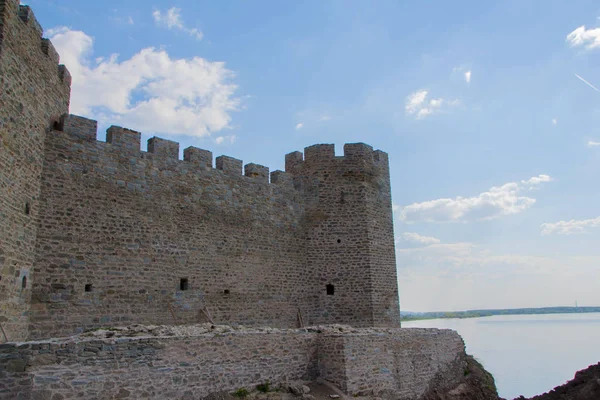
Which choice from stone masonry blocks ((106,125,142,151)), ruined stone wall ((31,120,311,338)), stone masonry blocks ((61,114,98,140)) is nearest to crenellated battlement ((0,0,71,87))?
stone masonry blocks ((61,114,98,140))

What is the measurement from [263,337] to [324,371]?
1.60 meters

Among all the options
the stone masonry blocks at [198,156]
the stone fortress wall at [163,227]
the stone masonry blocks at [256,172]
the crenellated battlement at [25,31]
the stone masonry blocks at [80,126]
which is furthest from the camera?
the stone masonry blocks at [256,172]

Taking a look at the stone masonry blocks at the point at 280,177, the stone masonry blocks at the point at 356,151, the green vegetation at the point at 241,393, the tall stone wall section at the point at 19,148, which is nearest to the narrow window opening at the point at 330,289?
the stone masonry blocks at the point at 280,177

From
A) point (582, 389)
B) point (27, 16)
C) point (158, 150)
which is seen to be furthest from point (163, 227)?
point (582, 389)

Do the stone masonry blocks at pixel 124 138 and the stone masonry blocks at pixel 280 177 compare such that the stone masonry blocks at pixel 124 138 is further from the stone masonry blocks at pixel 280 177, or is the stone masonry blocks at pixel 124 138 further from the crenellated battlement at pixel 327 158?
the crenellated battlement at pixel 327 158

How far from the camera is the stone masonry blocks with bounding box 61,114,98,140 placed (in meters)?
11.3

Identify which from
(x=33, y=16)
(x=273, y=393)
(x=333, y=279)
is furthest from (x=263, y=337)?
(x=33, y=16)

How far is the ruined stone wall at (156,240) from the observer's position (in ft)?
34.9

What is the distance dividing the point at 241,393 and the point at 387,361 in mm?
3645

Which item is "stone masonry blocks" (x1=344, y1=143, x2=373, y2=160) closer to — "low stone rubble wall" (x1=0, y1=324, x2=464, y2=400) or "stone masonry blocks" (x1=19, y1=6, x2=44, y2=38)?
"low stone rubble wall" (x1=0, y1=324, x2=464, y2=400)

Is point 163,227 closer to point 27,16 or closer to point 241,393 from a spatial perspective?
point 241,393

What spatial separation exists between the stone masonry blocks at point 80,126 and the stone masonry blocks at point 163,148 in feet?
4.62

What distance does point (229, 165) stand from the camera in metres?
14.3

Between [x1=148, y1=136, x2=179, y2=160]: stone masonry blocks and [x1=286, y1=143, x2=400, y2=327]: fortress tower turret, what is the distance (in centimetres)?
447
